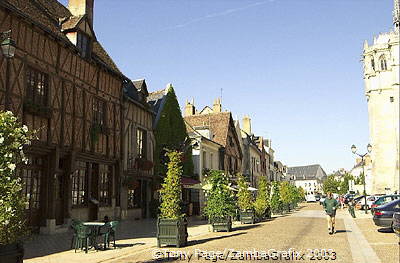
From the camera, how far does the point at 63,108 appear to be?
1581 cm

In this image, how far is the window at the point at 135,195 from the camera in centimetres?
2136

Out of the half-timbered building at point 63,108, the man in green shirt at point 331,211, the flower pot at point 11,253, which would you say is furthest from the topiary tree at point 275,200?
the flower pot at point 11,253

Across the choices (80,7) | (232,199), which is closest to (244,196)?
(232,199)

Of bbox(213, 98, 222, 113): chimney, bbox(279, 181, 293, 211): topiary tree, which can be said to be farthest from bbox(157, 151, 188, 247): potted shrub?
bbox(213, 98, 222, 113): chimney

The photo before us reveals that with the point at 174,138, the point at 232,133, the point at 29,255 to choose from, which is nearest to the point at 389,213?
the point at 29,255

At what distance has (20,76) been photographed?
13.6m

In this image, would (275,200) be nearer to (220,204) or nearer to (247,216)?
(247,216)

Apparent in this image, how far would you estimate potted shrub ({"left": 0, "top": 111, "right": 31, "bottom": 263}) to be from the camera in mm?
5762

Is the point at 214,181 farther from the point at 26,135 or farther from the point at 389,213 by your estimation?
the point at 26,135

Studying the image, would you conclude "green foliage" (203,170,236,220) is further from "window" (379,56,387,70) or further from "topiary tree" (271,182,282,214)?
"window" (379,56,387,70)

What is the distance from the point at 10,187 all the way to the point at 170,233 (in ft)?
19.9

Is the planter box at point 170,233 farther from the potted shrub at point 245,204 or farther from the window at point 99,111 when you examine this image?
the potted shrub at point 245,204

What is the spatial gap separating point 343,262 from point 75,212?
11858mm

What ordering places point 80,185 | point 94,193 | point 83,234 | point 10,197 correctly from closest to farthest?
point 10,197 < point 83,234 < point 80,185 < point 94,193
